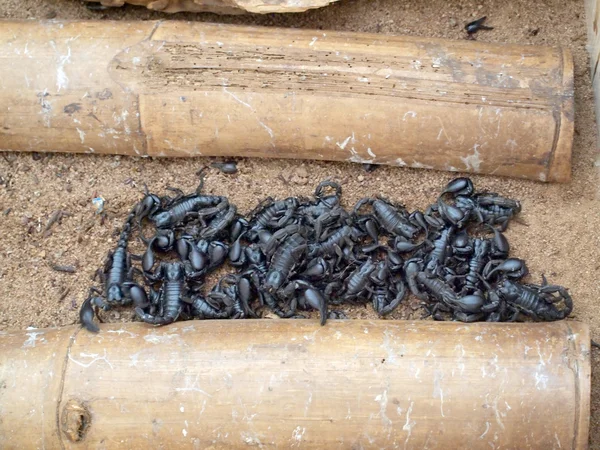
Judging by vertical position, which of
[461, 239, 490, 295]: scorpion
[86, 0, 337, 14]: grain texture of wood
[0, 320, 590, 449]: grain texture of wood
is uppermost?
[86, 0, 337, 14]: grain texture of wood

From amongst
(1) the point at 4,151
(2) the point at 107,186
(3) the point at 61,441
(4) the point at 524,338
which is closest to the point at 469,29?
(4) the point at 524,338

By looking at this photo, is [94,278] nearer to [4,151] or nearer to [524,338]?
[4,151]

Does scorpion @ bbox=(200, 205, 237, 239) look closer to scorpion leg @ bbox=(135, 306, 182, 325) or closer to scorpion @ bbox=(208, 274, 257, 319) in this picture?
scorpion @ bbox=(208, 274, 257, 319)

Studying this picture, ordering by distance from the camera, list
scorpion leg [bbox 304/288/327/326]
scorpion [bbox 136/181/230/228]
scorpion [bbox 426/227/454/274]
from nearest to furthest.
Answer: scorpion leg [bbox 304/288/327/326] → scorpion [bbox 426/227/454/274] → scorpion [bbox 136/181/230/228]

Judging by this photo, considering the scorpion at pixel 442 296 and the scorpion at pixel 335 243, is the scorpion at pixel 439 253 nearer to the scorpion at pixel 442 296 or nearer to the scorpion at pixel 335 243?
the scorpion at pixel 442 296

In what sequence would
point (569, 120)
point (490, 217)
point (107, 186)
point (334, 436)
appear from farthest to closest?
point (107, 186) < point (490, 217) < point (569, 120) < point (334, 436)

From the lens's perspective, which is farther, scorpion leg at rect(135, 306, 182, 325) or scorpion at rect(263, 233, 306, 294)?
scorpion at rect(263, 233, 306, 294)

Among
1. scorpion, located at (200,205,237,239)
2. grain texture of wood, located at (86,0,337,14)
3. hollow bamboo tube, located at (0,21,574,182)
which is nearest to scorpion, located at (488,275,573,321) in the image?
hollow bamboo tube, located at (0,21,574,182)
